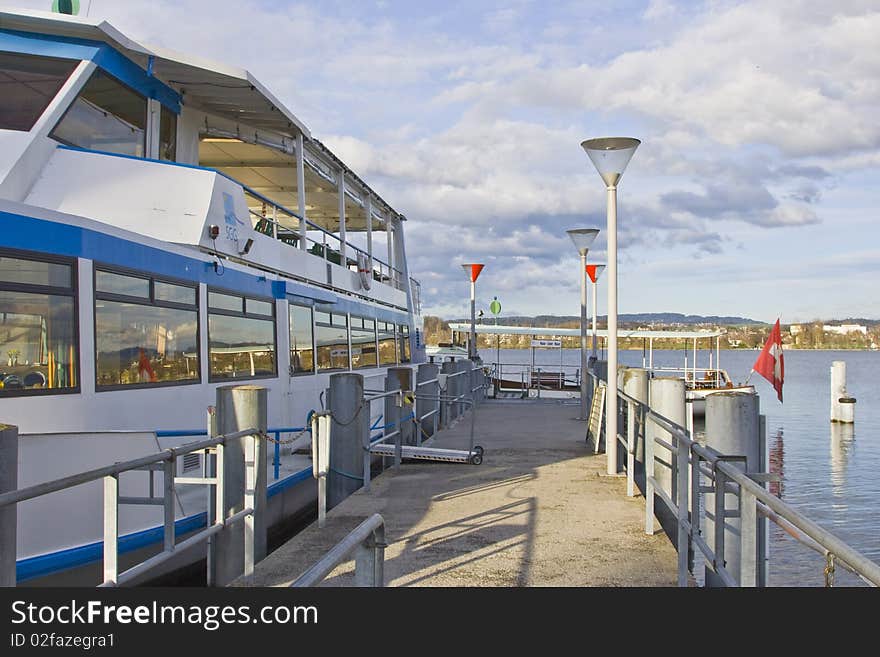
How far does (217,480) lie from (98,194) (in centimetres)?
383

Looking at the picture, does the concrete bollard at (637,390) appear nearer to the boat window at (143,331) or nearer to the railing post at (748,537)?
the boat window at (143,331)

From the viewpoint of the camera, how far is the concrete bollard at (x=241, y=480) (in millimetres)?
6402

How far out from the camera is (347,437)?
9.52m

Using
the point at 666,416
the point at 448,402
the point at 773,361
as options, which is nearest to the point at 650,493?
the point at 666,416

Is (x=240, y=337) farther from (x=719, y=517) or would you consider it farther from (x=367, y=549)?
(x=367, y=549)

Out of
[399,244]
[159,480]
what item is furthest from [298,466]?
[399,244]

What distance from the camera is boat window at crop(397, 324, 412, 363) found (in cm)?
2123

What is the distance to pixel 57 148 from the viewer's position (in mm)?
8547

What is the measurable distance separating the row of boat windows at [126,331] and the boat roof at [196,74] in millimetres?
2654

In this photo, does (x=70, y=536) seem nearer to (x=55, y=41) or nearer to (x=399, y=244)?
(x=55, y=41)

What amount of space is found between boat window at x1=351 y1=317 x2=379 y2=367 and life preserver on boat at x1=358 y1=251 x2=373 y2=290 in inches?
28.0

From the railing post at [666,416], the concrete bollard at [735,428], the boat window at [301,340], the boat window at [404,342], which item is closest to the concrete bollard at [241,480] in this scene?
the concrete bollard at [735,428]

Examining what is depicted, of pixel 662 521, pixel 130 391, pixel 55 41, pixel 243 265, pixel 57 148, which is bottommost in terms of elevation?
pixel 662 521

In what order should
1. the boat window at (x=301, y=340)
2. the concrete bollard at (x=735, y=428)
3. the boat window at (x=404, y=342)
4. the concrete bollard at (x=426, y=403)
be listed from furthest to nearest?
the boat window at (x=404, y=342)
the concrete bollard at (x=426, y=403)
the boat window at (x=301, y=340)
the concrete bollard at (x=735, y=428)
